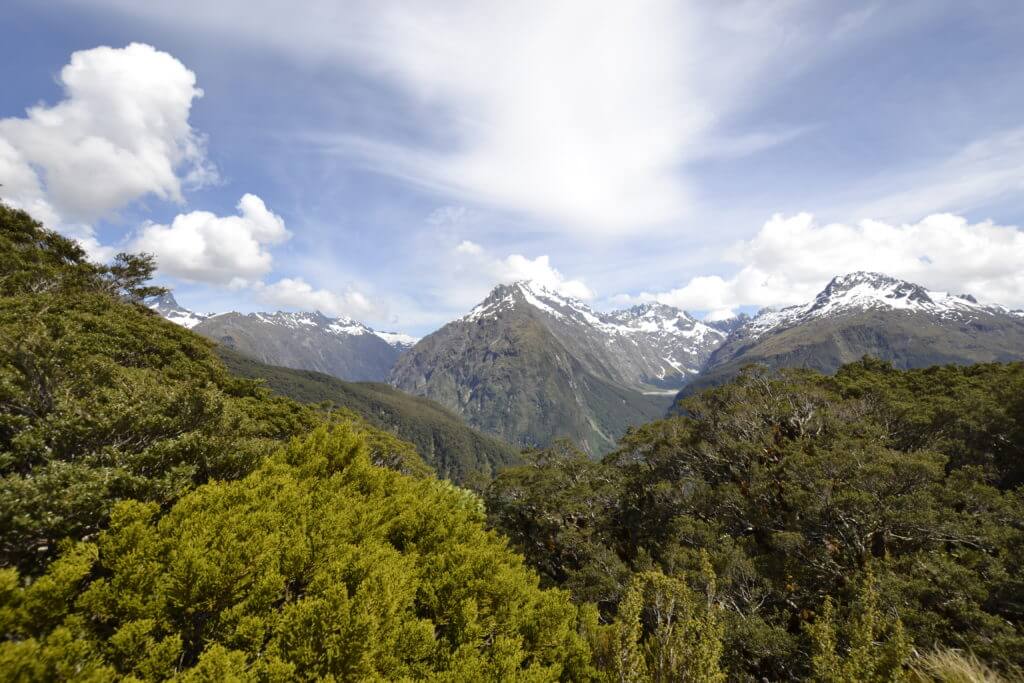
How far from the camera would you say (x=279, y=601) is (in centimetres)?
1036

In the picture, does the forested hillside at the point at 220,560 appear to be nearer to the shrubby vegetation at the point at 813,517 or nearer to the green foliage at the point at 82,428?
the green foliage at the point at 82,428

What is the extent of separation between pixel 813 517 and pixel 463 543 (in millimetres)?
22409

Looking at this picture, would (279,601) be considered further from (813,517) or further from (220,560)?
(813,517)

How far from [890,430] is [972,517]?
54.1 feet

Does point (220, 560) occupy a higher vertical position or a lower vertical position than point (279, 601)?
Answer: higher

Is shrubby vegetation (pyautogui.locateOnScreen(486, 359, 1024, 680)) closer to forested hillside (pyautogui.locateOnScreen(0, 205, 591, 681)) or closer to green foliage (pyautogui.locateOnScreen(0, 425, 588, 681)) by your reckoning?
green foliage (pyautogui.locateOnScreen(0, 425, 588, 681))

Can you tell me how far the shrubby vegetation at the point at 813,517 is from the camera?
17750mm

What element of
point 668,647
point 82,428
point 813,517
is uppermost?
point 82,428

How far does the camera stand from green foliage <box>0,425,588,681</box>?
688 centimetres

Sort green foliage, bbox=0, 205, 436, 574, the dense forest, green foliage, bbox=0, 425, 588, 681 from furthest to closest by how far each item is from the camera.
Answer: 1. green foliage, bbox=0, 205, 436, 574
2. the dense forest
3. green foliage, bbox=0, 425, 588, 681

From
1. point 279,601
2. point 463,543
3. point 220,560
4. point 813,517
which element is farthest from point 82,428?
point 813,517

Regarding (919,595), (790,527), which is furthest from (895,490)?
(919,595)

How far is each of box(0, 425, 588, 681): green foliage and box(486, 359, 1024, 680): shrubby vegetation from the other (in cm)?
387

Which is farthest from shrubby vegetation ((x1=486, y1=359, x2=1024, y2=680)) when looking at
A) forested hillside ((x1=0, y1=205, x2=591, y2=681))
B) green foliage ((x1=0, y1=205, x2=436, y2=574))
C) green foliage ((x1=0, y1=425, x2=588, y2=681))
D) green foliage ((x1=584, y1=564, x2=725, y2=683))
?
green foliage ((x1=0, y1=205, x2=436, y2=574))
